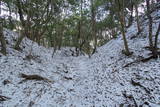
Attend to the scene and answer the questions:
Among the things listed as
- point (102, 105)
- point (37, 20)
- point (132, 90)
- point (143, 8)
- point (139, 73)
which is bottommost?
point (102, 105)

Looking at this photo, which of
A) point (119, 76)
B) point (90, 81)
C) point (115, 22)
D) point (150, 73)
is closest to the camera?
point (150, 73)

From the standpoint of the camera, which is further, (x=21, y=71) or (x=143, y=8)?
(x=143, y=8)

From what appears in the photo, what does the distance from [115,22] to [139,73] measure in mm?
17652

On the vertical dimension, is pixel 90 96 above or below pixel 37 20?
below

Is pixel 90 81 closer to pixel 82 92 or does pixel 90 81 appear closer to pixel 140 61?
pixel 82 92

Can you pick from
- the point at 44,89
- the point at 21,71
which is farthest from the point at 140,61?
the point at 21,71

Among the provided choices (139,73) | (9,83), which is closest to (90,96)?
(139,73)

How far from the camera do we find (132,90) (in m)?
6.17

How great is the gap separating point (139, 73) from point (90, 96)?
264cm

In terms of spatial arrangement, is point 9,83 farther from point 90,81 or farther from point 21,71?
point 90,81

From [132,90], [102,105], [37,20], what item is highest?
[37,20]

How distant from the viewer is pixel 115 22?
23797mm

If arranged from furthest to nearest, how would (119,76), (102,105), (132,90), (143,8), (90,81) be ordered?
(143,8), (90,81), (119,76), (132,90), (102,105)

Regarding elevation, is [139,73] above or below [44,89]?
above
